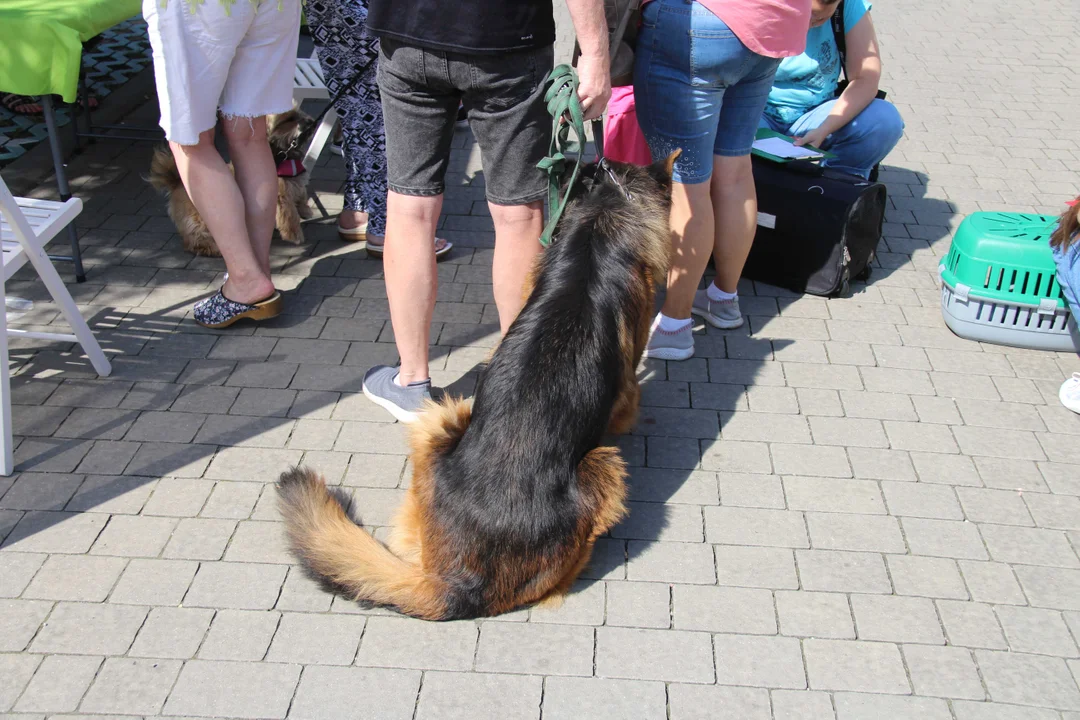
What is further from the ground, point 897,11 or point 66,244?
point 66,244

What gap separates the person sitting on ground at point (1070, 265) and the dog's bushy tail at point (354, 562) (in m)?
2.75

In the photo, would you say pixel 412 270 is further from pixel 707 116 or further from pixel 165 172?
pixel 165 172

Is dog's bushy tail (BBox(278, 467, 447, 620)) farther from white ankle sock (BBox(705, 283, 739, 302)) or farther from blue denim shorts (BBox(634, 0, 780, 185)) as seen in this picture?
white ankle sock (BBox(705, 283, 739, 302))

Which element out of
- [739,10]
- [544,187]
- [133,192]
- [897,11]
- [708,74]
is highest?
[739,10]

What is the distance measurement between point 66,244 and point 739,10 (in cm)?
354

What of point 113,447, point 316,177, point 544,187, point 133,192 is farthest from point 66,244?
point 544,187

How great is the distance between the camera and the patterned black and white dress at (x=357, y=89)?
4.20m

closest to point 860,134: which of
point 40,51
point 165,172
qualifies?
point 165,172

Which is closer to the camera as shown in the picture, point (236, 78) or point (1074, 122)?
point (236, 78)

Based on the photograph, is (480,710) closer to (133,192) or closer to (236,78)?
(236,78)

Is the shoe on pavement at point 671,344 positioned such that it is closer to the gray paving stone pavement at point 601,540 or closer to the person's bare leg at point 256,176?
the gray paving stone pavement at point 601,540

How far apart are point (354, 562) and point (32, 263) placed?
191 centimetres

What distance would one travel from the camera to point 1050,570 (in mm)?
2859

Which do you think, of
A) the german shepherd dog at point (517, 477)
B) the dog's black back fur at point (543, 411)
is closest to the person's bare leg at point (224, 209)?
the german shepherd dog at point (517, 477)
